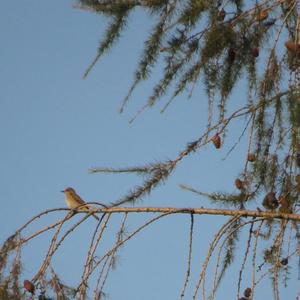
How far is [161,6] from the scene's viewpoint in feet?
10.7

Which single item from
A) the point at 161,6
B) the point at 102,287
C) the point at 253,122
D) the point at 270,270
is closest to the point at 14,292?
the point at 102,287

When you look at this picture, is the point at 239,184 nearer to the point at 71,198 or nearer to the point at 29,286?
the point at 29,286

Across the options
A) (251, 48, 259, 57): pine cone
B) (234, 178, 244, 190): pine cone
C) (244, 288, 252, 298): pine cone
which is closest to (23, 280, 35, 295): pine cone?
(244, 288, 252, 298): pine cone

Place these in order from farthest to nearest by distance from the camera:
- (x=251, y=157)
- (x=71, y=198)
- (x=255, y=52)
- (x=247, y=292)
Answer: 1. (x=71, y=198)
2. (x=255, y=52)
3. (x=251, y=157)
4. (x=247, y=292)

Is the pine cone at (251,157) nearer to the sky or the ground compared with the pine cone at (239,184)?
nearer to the sky

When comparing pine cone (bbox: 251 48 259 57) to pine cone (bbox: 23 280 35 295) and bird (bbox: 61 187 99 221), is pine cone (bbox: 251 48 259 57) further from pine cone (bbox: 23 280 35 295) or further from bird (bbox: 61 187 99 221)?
bird (bbox: 61 187 99 221)

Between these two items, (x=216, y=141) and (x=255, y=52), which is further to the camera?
(x=255, y=52)

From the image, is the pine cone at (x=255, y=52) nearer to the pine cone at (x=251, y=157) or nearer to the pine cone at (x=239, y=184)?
the pine cone at (x=251, y=157)

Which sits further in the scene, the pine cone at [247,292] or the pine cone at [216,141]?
the pine cone at [216,141]

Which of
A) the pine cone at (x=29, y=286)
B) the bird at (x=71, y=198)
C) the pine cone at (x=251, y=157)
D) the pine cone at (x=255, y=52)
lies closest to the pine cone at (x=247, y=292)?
the pine cone at (x=251, y=157)

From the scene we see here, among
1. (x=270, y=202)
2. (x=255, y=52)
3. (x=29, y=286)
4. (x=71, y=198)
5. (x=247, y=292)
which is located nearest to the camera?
(x=29, y=286)

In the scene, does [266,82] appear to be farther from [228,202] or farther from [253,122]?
[228,202]

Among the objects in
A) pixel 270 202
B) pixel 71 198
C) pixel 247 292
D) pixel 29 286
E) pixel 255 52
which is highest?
pixel 71 198

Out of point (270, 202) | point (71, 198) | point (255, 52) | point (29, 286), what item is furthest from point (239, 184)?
point (71, 198)
